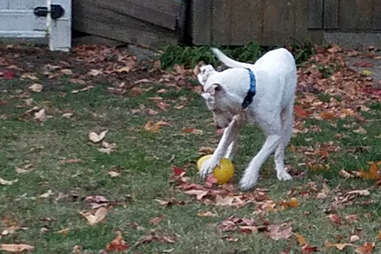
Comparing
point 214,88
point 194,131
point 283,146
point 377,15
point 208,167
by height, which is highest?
point 214,88

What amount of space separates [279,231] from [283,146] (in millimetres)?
1341

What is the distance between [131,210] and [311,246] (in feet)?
3.72

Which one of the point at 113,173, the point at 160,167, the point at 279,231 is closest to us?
the point at 279,231

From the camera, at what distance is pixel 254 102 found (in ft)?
20.3

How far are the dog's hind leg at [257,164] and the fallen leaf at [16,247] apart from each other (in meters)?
1.65

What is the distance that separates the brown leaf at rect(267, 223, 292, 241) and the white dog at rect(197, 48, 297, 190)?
0.85m

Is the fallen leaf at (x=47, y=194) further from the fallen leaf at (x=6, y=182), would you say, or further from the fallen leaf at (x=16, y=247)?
the fallen leaf at (x=16, y=247)

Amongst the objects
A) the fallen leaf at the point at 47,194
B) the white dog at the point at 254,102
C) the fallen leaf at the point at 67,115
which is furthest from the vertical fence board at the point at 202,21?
the fallen leaf at the point at 47,194

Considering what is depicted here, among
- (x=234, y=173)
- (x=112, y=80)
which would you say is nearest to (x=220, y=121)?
(x=234, y=173)

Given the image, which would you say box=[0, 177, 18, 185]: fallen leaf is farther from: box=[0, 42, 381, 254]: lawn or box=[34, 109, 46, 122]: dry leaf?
box=[34, 109, 46, 122]: dry leaf

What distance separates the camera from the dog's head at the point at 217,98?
5.92 metres

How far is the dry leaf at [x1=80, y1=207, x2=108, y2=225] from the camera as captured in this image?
5539 mm

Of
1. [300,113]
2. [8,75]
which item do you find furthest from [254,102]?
[8,75]

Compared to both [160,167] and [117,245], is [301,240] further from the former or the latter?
[160,167]
